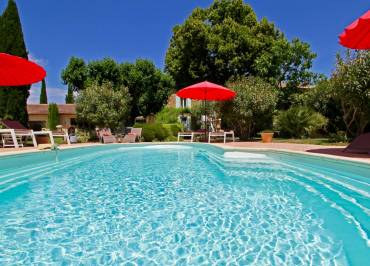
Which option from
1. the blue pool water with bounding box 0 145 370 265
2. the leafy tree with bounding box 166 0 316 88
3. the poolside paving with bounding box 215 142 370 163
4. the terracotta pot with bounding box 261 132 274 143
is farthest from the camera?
the leafy tree with bounding box 166 0 316 88

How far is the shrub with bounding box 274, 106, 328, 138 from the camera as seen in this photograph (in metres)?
15.4

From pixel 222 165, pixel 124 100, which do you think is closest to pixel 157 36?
pixel 124 100

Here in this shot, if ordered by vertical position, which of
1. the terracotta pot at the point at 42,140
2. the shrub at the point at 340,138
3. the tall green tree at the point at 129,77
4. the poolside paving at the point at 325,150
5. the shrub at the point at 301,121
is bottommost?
the poolside paving at the point at 325,150

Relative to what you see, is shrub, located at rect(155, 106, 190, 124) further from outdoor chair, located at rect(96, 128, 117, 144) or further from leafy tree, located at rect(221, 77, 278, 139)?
outdoor chair, located at rect(96, 128, 117, 144)

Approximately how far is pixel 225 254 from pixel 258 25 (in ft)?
72.7

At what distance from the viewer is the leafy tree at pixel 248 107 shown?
15.0 m

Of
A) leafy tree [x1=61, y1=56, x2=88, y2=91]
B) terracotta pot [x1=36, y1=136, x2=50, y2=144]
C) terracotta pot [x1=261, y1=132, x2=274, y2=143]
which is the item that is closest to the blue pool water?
terracotta pot [x1=261, y1=132, x2=274, y2=143]

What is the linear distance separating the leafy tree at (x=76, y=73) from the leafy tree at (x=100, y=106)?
318 inches

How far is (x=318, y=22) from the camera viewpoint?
19969mm

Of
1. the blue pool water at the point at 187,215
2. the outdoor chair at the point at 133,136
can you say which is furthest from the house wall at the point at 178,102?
the blue pool water at the point at 187,215

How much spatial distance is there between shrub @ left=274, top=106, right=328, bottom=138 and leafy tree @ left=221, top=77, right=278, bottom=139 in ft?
2.71

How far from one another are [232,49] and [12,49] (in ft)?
44.6

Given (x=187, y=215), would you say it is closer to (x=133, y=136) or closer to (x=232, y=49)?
(x=133, y=136)

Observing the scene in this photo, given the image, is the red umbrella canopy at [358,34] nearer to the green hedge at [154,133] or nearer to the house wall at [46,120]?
the green hedge at [154,133]
